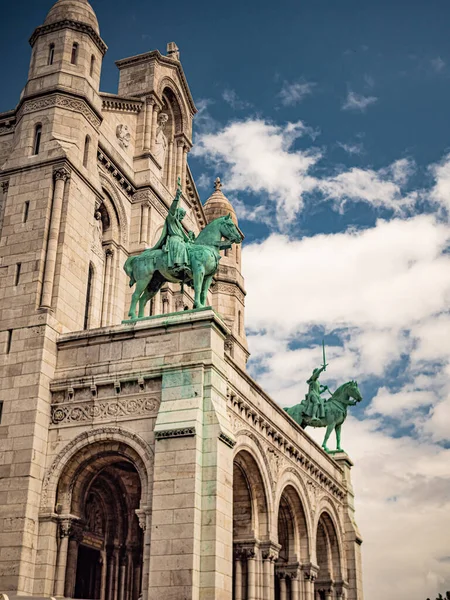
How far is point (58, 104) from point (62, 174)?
3732 mm

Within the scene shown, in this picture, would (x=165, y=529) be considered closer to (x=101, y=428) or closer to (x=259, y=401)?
(x=101, y=428)

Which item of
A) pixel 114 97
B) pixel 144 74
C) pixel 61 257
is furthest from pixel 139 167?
pixel 61 257

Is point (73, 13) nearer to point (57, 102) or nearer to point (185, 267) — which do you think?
point (57, 102)

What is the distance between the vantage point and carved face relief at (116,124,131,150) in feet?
130

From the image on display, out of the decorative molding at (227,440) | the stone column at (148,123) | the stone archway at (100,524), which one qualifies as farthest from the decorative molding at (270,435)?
the stone column at (148,123)

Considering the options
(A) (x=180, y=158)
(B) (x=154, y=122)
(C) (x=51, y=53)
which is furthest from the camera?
(A) (x=180, y=158)

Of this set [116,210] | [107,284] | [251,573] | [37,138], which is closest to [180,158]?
[116,210]

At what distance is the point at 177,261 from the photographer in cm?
2917

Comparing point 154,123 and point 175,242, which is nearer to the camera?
point 175,242

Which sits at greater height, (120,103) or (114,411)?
(120,103)

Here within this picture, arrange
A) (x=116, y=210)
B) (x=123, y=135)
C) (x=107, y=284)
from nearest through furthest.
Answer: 1. (x=107, y=284)
2. (x=116, y=210)
3. (x=123, y=135)

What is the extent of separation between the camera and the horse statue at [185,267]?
95.8 feet

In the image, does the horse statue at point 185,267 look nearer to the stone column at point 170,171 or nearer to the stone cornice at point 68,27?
the stone cornice at point 68,27

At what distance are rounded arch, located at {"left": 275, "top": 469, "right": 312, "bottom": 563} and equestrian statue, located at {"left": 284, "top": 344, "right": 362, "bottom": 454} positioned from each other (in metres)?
8.49
